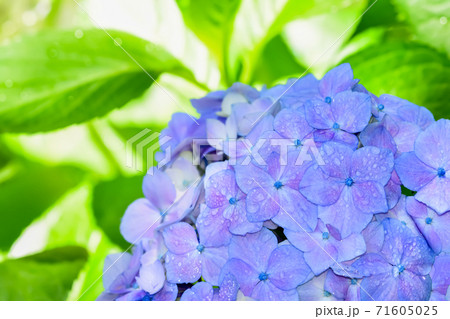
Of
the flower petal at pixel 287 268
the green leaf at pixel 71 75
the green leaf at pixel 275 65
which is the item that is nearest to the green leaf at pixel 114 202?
the green leaf at pixel 71 75

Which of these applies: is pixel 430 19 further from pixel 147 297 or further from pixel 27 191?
pixel 27 191

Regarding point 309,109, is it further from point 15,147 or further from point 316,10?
point 15,147

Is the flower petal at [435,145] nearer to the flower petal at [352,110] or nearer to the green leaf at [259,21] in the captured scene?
the flower petal at [352,110]

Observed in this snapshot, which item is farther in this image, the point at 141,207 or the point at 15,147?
the point at 15,147

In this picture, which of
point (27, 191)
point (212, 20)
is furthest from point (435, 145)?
point (27, 191)

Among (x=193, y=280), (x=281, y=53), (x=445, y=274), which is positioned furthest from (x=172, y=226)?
(x=281, y=53)

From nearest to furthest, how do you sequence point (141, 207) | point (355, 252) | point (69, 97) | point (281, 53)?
point (355, 252)
point (141, 207)
point (69, 97)
point (281, 53)
